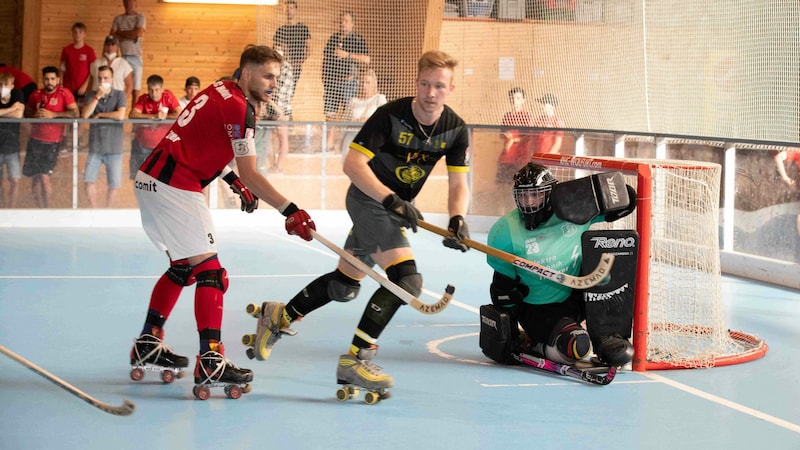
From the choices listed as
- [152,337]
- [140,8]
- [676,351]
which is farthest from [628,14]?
[140,8]

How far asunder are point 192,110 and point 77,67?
28.2 ft

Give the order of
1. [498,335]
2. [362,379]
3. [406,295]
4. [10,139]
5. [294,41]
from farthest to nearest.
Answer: [294,41], [10,139], [498,335], [362,379], [406,295]

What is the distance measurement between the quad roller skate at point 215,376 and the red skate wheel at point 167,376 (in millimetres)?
278

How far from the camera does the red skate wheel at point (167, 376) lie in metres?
4.72

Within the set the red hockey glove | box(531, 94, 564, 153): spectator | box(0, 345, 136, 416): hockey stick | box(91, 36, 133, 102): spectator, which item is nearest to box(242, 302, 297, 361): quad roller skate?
the red hockey glove

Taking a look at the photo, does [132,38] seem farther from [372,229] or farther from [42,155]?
[372,229]

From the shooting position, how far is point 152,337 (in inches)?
186

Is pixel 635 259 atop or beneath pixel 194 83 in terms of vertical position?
beneath

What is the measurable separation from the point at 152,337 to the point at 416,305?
1.26 metres

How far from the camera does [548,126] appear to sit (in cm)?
1123

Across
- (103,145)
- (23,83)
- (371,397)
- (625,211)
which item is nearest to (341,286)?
(371,397)

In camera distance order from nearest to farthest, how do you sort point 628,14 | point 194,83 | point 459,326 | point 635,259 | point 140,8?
point 635,259 < point 459,326 < point 628,14 < point 194,83 < point 140,8

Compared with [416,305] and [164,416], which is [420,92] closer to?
[416,305]

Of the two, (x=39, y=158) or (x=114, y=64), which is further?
(x=114, y=64)
